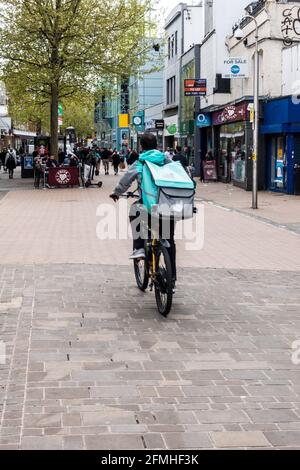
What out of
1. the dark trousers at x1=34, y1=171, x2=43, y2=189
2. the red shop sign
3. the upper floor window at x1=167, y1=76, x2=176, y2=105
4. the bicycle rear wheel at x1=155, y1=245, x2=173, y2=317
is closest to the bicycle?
the bicycle rear wheel at x1=155, y1=245, x2=173, y2=317

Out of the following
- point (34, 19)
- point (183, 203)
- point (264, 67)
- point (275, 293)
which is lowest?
point (275, 293)

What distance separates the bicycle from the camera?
6.98 metres

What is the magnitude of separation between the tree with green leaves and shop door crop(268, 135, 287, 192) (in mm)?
7670

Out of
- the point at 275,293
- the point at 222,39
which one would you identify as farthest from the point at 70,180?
the point at 275,293

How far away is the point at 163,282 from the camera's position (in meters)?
7.11

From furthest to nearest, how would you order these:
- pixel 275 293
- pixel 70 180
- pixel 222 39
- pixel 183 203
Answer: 1. pixel 222 39
2. pixel 70 180
3. pixel 275 293
4. pixel 183 203

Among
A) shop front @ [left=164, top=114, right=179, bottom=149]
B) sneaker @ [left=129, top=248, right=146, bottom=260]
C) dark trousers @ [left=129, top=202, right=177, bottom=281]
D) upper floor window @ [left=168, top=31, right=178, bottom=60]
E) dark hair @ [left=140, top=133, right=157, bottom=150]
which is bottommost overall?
sneaker @ [left=129, top=248, right=146, bottom=260]

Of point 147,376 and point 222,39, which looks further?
point 222,39

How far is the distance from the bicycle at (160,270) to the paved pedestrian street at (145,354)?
17 cm

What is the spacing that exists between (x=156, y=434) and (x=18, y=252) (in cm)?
750

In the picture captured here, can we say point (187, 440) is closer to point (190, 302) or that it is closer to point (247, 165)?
point (190, 302)

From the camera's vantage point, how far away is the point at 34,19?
29.0 metres

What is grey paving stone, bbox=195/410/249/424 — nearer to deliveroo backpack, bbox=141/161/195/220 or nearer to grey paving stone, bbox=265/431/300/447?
grey paving stone, bbox=265/431/300/447

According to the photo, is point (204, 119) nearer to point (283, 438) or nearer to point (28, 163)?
point (28, 163)
